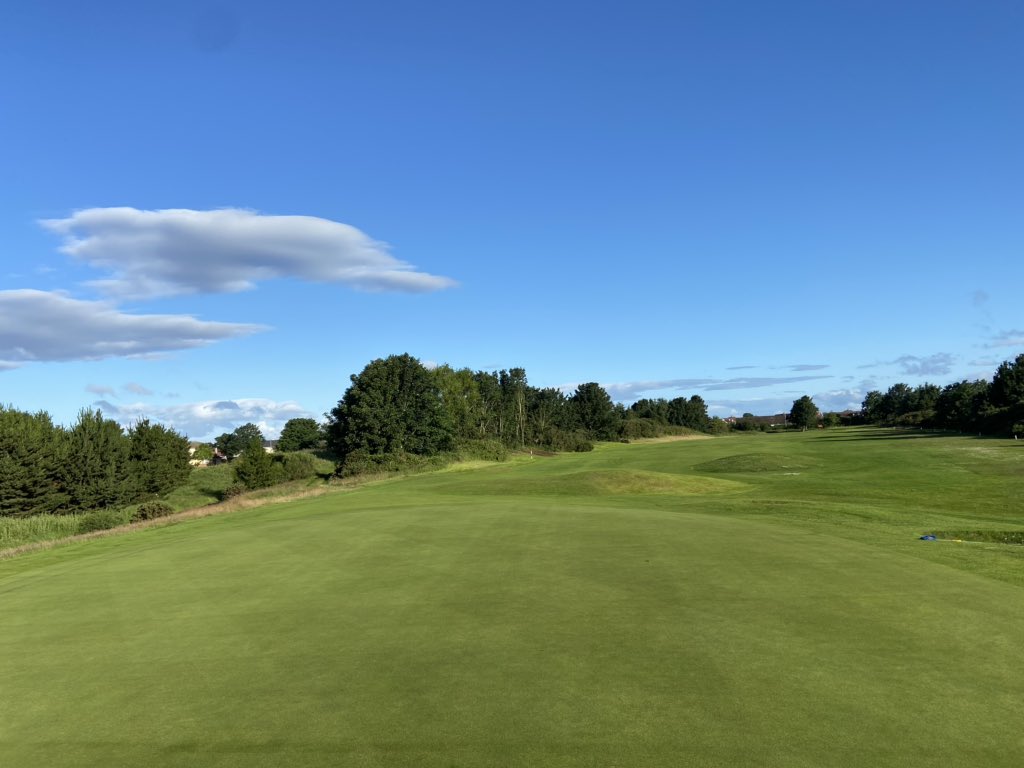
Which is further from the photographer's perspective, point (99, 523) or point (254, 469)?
point (254, 469)

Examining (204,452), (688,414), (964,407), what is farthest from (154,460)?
(688,414)

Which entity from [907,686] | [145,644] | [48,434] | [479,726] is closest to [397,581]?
[145,644]

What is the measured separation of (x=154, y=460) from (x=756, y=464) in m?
53.5

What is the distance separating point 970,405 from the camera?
93.2m

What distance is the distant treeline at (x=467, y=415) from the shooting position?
78375 mm

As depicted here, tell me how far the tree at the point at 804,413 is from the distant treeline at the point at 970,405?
13826 millimetres

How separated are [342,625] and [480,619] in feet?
6.59

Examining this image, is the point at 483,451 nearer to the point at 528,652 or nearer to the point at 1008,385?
the point at 1008,385

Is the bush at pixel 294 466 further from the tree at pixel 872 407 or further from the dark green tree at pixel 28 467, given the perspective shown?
the tree at pixel 872 407

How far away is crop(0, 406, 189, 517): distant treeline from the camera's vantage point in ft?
155

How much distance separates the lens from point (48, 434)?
53.6 metres

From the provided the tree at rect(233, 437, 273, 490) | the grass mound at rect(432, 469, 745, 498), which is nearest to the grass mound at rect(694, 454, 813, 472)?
the grass mound at rect(432, 469, 745, 498)

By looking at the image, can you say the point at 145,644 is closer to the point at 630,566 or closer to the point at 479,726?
the point at 479,726

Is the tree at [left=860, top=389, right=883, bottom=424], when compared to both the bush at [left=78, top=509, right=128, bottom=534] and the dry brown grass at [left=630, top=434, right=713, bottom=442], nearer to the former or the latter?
the dry brown grass at [left=630, top=434, right=713, bottom=442]
